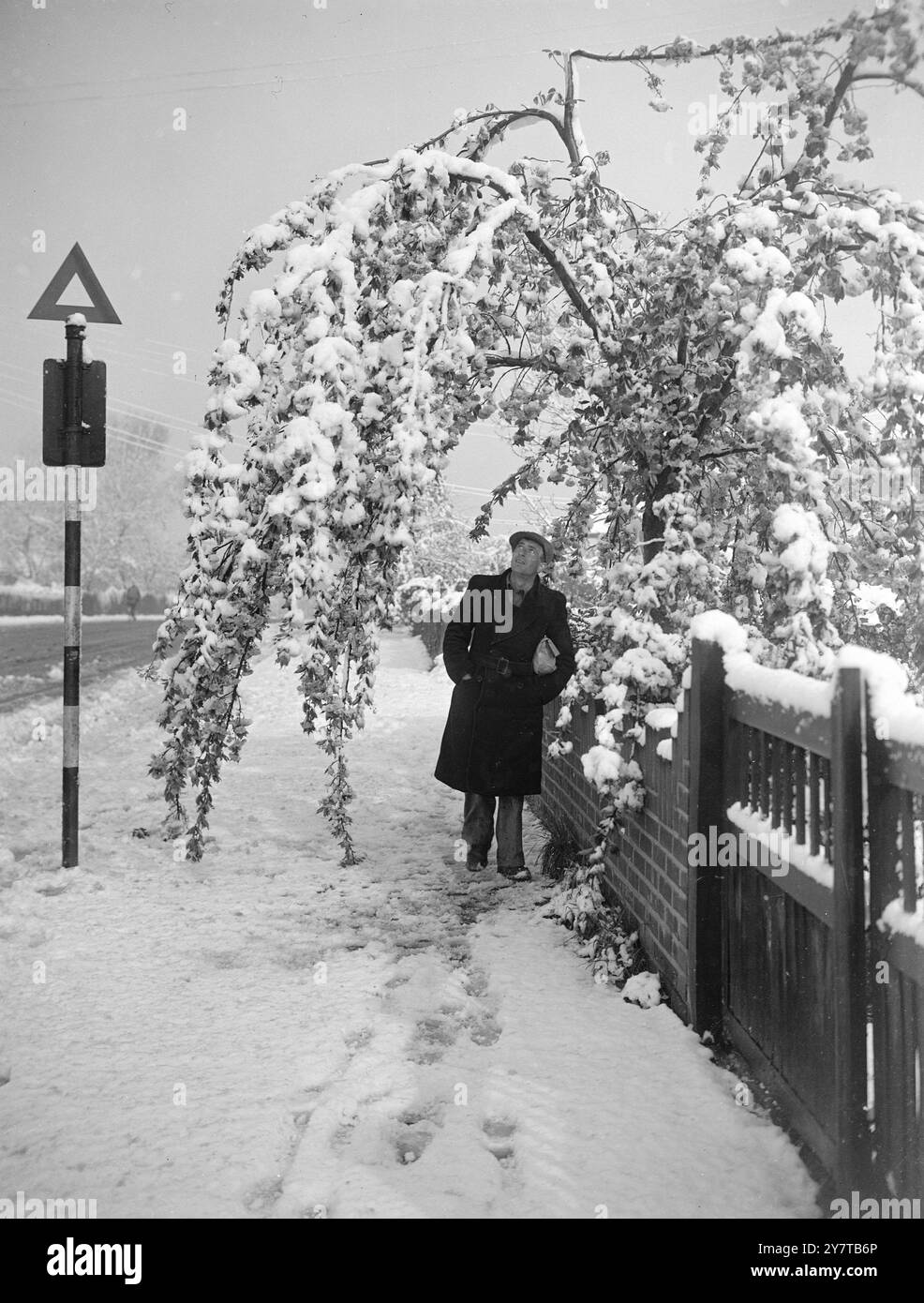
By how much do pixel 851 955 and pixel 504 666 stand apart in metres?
3.10

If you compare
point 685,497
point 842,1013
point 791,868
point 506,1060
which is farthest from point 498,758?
point 842,1013

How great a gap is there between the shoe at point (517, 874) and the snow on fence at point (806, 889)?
142 cm

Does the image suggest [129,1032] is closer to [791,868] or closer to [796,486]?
[791,868]

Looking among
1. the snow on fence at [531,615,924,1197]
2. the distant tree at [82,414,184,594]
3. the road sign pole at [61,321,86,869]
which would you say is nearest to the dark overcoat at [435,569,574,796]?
the snow on fence at [531,615,924,1197]

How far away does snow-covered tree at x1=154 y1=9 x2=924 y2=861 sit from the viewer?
3.44 metres

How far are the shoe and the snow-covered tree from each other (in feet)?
3.21

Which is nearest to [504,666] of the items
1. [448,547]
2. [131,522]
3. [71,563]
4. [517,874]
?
[517,874]

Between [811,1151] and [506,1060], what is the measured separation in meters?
0.92

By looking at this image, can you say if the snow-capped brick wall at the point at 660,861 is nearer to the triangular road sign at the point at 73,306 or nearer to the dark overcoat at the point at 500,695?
the dark overcoat at the point at 500,695

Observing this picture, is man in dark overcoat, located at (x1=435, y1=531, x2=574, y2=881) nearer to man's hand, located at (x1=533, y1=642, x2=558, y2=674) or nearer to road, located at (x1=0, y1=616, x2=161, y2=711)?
man's hand, located at (x1=533, y1=642, x2=558, y2=674)

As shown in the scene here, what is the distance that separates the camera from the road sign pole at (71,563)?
191 inches

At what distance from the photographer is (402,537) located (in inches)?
147

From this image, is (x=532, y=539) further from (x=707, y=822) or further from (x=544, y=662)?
(x=707, y=822)

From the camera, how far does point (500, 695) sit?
502cm
